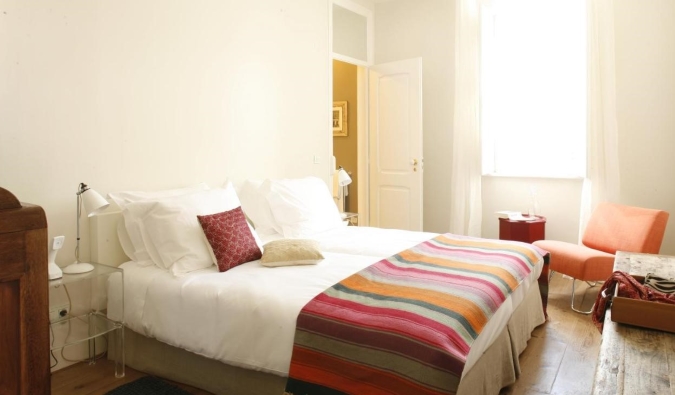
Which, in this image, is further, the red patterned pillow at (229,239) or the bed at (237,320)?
the red patterned pillow at (229,239)

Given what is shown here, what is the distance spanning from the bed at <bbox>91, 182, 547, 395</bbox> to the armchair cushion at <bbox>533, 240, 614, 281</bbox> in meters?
0.68

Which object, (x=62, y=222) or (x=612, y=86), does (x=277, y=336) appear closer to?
(x=62, y=222)

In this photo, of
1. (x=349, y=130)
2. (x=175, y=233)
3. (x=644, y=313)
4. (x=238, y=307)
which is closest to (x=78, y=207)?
(x=175, y=233)

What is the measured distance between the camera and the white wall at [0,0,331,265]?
2385 millimetres

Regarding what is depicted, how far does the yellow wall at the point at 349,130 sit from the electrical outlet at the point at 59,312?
12.3ft

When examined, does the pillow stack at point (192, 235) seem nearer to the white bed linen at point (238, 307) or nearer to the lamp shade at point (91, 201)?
the white bed linen at point (238, 307)

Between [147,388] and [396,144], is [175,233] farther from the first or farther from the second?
[396,144]

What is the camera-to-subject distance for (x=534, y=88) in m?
4.71

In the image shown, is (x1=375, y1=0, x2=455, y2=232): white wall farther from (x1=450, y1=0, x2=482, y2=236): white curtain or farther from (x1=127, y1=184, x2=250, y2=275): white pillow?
(x1=127, y1=184, x2=250, y2=275): white pillow

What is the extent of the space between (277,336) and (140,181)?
159 cm

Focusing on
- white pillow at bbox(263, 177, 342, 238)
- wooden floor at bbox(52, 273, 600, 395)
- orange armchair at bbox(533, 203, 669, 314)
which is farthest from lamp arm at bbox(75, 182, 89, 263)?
orange armchair at bbox(533, 203, 669, 314)

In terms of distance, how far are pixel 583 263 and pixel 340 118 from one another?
11.2 feet

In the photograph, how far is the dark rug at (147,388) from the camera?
2.23 metres

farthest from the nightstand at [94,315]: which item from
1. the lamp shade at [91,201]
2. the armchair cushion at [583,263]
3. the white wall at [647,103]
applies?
the white wall at [647,103]
